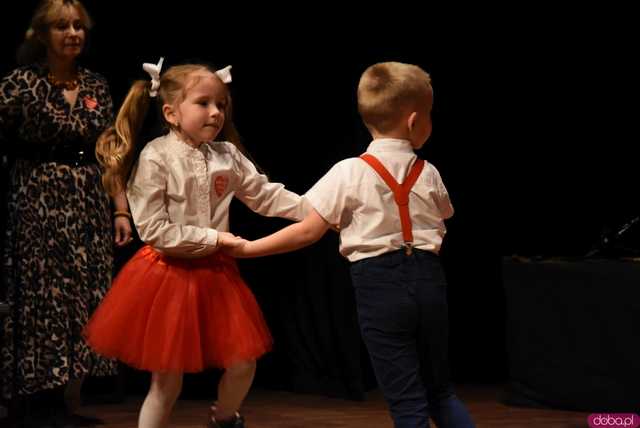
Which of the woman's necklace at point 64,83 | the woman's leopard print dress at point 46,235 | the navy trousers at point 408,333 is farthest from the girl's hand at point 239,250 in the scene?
the woman's necklace at point 64,83

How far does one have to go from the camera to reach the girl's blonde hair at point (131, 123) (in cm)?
296

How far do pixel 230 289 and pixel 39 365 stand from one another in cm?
104

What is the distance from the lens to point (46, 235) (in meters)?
3.70

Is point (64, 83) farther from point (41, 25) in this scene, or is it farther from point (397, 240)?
point (397, 240)

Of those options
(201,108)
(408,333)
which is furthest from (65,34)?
(408,333)

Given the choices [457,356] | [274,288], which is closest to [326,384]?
[274,288]

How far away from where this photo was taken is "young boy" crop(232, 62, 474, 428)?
8.27 ft

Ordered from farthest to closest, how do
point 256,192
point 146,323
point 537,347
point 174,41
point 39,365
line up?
point 174,41
point 537,347
point 39,365
point 256,192
point 146,323

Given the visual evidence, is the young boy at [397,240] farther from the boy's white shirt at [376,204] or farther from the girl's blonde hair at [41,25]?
the girl's blonde hair at [41,25]

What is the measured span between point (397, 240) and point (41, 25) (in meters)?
1.72

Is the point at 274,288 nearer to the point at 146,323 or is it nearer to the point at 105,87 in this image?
the point at 105,87

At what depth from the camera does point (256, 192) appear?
123 inches

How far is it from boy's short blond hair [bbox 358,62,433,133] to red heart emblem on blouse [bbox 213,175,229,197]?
567mm

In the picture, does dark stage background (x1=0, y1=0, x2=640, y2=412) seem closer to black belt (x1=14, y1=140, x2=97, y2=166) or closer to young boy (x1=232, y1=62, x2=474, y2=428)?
black belt (x1=14, y1=140, x2=97, y2=166)
